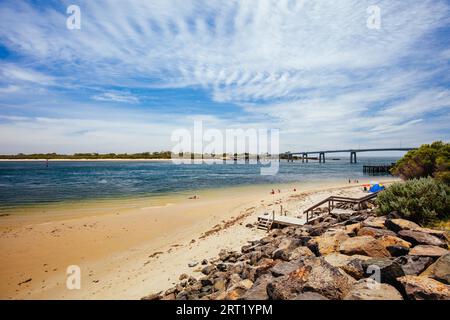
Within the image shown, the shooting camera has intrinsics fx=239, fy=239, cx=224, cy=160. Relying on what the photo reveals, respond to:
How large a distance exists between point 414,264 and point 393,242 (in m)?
1.07

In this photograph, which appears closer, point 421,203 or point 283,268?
point 283,268

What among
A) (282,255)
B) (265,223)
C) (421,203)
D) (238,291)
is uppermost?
(421,203)

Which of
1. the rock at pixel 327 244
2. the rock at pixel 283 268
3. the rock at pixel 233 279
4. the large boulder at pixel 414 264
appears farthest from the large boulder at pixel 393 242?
the rock at pixel 233 279

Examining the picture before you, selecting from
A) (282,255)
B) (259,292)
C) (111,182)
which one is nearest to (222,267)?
(282,255)

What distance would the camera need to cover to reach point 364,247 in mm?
5473

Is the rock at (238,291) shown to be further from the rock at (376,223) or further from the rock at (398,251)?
the rock at (376,223)

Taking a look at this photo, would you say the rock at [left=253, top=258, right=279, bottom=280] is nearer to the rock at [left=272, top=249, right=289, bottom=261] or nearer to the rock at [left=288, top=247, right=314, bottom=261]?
the rock at [left=272, top=249, right=289, bottom=261]

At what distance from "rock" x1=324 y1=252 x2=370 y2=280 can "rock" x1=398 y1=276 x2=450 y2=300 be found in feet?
2.43

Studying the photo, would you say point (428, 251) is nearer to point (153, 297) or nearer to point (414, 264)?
point (414, 264)

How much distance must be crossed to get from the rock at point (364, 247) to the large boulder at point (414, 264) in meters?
0.46

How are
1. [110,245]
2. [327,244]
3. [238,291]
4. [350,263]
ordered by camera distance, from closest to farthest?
[350,263] → [238,291] → [327,244] → [110,245]

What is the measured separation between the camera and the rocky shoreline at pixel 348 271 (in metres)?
3.96
